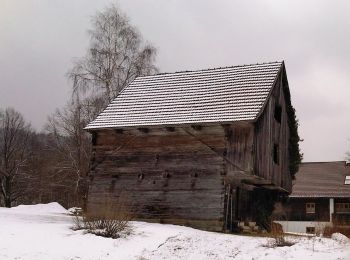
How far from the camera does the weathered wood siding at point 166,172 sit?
22.0 m

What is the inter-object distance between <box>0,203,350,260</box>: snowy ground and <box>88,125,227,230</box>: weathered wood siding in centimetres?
354

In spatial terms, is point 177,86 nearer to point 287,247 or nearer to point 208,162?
point 208,162

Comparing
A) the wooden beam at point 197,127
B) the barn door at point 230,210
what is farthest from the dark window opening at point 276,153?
the wooden beam at point 197,127

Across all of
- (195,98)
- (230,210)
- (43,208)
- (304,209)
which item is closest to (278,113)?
(195,98)

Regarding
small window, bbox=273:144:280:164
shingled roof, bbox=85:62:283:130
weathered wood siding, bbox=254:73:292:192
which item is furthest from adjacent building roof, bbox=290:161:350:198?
shingled roof, bbox=85:62:283:130

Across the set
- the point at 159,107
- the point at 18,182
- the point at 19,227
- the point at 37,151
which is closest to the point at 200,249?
the point at 19,227

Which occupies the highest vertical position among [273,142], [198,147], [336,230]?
[273,142]

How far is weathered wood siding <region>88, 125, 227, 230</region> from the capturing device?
22.0 meters

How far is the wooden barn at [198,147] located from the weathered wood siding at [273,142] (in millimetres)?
46

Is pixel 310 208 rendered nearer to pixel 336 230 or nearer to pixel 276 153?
pixel 276 153

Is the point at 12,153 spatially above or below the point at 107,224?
above

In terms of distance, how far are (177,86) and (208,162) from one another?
18.1 feet

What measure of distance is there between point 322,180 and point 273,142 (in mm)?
19842

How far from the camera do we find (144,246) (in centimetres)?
1616
